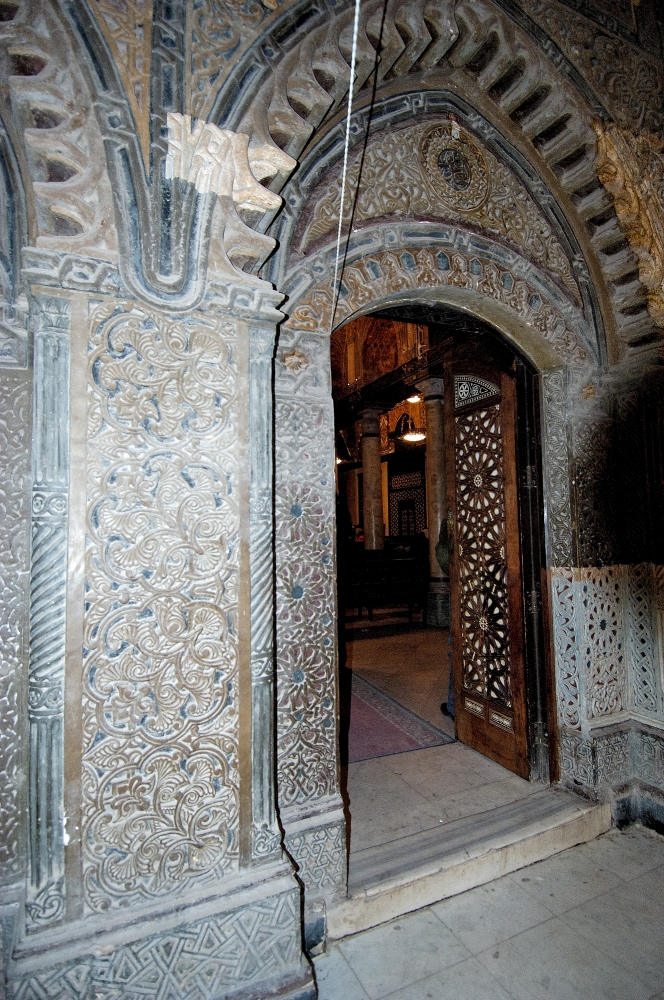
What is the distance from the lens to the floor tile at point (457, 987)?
163 centimetres

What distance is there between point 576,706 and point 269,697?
183 cm

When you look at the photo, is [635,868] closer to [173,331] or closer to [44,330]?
[173,331]

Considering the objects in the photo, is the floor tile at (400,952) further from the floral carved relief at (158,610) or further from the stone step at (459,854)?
the floral carved relief at (158,610)

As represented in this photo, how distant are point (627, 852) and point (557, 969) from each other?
36.3 inches

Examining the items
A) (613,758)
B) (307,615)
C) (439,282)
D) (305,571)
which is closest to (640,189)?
(439,282)

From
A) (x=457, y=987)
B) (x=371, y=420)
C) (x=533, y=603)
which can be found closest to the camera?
(x=457, y=987)

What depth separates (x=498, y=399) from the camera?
2939 millimetres

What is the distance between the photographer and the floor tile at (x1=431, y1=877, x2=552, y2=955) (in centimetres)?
188

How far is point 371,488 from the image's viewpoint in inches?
385

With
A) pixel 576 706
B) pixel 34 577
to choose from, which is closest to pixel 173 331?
pixel 34 577

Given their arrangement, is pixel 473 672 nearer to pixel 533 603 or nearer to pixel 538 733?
pixel 538 733

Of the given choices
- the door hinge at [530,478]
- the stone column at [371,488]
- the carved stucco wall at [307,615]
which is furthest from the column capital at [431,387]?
the carved stucco wall at [307,615]

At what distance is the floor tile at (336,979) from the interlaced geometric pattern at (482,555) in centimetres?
155

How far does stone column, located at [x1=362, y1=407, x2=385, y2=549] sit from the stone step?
23.6 feet
